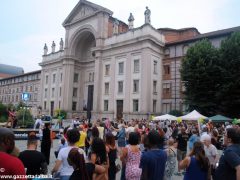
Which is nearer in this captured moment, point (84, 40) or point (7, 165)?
point (7, 165)

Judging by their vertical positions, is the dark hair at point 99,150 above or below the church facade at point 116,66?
below

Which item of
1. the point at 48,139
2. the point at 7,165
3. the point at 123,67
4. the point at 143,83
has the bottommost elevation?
the point at 48,139

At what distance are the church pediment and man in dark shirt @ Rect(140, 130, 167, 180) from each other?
4513cm

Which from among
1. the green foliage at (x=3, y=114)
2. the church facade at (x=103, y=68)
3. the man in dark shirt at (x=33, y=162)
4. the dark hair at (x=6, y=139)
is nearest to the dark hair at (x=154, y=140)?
the man in dark shirt at (x=33, y=162)

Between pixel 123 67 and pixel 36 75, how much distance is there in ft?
118

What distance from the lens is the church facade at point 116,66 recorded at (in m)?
41.8

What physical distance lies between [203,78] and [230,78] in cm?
303

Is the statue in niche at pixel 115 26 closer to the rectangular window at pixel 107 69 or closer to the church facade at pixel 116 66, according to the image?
the church facade at pixel 116 66

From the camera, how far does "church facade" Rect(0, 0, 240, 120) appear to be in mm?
41750

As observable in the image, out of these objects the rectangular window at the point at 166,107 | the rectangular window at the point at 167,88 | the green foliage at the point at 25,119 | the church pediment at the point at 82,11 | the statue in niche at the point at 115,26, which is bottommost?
the green foliage at the point at 25,119

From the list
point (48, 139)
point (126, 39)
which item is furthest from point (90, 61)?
point (48, 139)

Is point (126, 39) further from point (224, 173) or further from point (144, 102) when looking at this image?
point (224, 173)

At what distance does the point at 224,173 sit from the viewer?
Answer: 4.60 m

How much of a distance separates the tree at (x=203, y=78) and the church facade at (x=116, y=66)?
22.1ft
